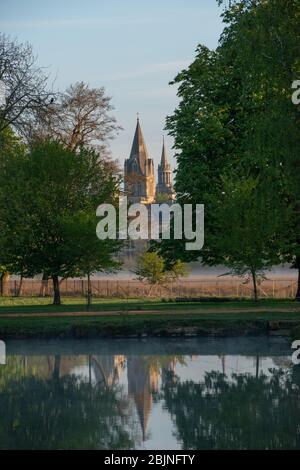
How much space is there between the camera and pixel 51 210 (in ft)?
164

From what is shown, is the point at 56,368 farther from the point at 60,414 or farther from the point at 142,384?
the point at 60,414

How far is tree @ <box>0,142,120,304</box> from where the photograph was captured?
48.5 m

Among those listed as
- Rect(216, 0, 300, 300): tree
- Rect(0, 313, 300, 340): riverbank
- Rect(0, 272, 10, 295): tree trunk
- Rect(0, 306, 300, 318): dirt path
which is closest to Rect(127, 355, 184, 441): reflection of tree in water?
Rect(0, 313, 300, 340): riverbank

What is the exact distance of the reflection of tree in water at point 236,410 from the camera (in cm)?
2011

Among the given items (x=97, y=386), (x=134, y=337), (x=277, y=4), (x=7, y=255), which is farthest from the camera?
(x=7, y=255)

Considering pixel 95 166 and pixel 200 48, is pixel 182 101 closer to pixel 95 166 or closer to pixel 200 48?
pixel 200 48

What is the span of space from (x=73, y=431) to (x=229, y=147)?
3316cm

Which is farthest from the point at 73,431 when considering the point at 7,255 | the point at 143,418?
the point at 7,255

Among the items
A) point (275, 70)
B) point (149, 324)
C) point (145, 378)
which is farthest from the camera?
point (149, 324)

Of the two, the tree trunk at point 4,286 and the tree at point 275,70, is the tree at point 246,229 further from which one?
the tree trunk at point 4,286

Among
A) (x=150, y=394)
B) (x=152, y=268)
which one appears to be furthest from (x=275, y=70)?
(x=152, y=268)

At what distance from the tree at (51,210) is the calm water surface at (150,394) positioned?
36.0ft

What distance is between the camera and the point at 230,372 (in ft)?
100

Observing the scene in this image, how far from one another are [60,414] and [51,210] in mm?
27019
